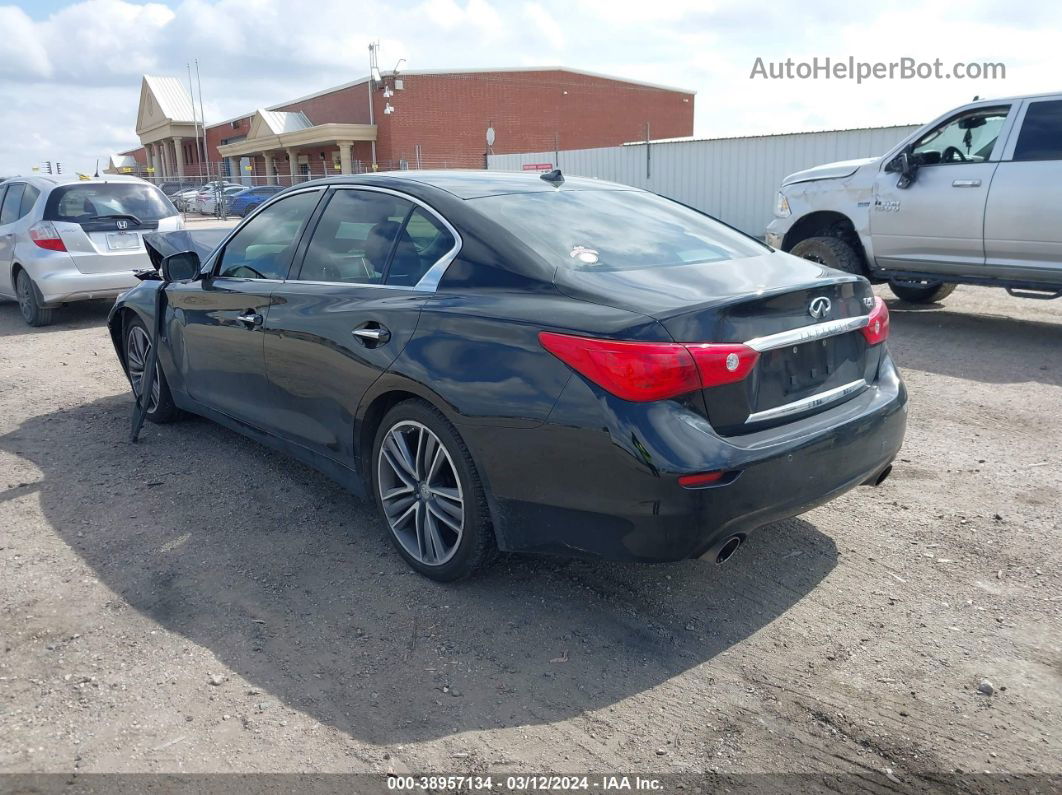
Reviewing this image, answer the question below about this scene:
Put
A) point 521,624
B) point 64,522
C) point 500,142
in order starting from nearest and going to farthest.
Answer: point 521,624 < point 64,522 < point 500,142

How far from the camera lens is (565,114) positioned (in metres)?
48.3

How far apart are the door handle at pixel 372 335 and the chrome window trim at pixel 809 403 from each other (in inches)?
58.9

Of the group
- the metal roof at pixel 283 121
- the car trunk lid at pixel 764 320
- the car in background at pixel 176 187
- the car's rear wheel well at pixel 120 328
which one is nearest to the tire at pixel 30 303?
the car's rear wheel well at pixel 120 328

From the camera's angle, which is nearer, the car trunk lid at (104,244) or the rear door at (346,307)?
the rear door at (346,307)

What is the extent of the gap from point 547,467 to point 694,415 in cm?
53

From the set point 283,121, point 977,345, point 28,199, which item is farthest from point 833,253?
point 283,121

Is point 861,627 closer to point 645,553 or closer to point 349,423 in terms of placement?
point 645,553

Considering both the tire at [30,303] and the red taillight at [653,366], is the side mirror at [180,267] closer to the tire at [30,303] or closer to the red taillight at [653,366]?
the red taillight at [653,366]

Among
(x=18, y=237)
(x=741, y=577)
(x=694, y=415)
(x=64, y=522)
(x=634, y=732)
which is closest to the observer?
(x=634, y=732)

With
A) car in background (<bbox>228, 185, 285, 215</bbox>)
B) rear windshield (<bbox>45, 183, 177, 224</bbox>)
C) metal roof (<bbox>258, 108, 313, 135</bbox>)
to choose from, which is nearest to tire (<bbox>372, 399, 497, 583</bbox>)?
rear windshield (<bbox>45, 183, 177, 224</bbox>)

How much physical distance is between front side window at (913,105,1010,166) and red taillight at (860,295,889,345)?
5398 millimetres

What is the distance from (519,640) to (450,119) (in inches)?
1721

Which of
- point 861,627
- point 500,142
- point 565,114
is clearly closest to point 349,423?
point 861,627

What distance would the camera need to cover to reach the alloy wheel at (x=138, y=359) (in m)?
5.92
